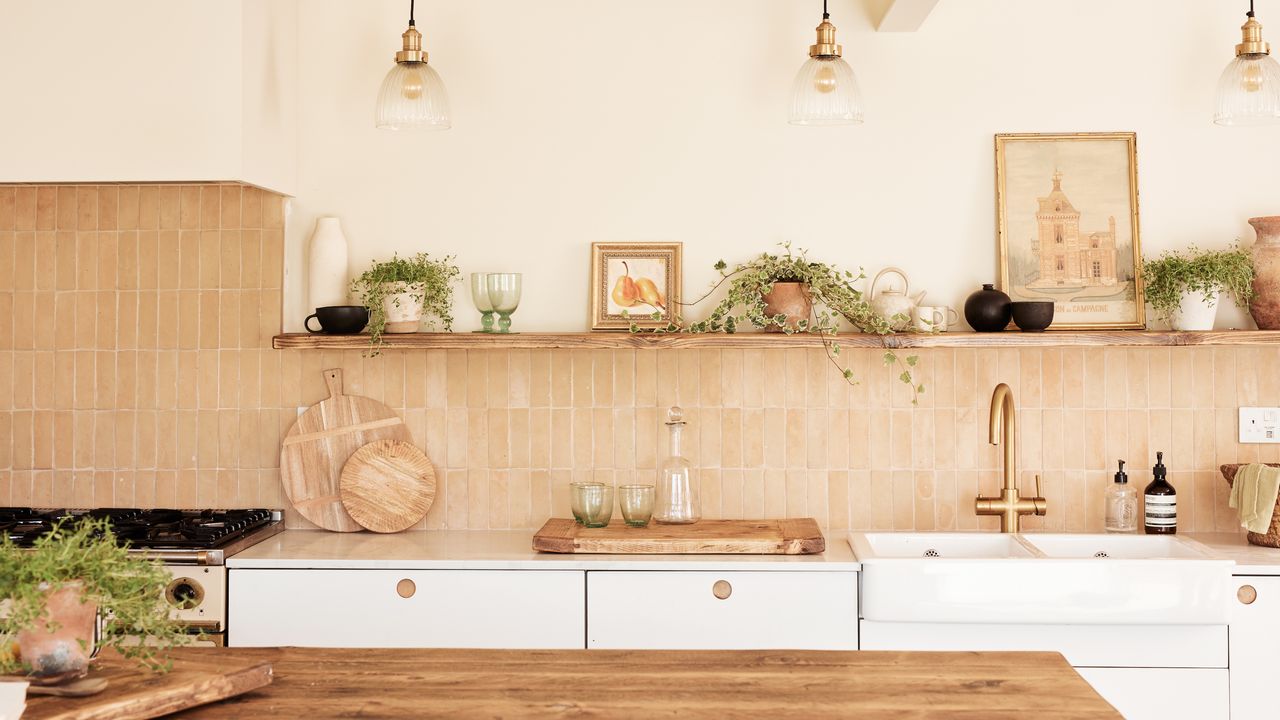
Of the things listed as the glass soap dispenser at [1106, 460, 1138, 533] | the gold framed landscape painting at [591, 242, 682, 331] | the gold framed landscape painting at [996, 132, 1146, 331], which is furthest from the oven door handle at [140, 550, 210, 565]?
the glass soap dispenser at [1106, 460, 1138, 533]

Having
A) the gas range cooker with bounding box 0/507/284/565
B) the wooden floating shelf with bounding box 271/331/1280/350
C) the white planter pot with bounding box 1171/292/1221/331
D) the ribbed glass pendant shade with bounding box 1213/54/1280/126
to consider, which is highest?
the ribbed glass pendant shade with bounding box 1213/54/1280/126

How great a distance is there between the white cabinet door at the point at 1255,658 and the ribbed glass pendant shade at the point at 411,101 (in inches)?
92.7

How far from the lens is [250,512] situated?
3.28m

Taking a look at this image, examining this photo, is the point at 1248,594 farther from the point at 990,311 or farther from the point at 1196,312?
the point at 990,311

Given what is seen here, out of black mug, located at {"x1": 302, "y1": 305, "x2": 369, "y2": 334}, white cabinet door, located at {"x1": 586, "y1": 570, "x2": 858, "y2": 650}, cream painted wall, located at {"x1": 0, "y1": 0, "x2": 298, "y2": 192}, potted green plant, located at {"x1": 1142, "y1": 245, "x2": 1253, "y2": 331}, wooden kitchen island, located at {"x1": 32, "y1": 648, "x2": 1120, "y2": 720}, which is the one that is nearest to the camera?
wooden kitchen island, located at {"x1": 32, "y1": 648, "x2": 1120, "y2": 720}

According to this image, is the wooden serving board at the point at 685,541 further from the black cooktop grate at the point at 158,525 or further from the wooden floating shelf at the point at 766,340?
the black cooktop grate at the point at 158,525

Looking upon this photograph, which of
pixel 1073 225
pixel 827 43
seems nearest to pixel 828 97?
pixel 827 43

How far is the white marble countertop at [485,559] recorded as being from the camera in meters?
2.80

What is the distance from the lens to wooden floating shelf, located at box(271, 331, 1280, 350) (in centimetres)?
303

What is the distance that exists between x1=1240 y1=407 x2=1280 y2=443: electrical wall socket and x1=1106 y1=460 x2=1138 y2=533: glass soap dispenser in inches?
15.5

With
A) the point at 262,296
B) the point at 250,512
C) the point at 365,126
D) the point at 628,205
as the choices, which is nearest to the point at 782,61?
the point at 628,205

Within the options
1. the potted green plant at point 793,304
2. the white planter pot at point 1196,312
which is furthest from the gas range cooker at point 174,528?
the white planter pot at point 1196,312

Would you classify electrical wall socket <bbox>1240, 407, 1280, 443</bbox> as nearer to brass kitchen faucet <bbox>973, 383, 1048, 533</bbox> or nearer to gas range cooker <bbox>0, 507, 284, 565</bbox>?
brass kitchen faucet <bbox>973, 383, 1048, 533</bbox>

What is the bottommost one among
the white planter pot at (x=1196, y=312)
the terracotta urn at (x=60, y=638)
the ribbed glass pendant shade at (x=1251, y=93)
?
the terracotta urn at (x=60, y=638)
